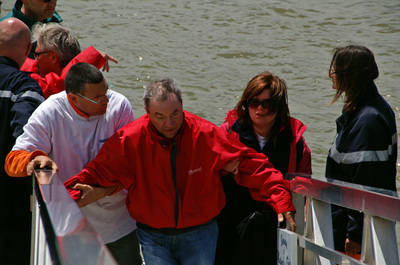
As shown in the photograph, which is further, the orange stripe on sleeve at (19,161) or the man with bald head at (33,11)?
the man with bald head at (33,11)

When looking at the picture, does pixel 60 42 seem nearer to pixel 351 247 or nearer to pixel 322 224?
pixel 322 224

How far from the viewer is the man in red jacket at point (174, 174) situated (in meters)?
2.73

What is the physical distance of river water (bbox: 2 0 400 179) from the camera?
13.1 meters

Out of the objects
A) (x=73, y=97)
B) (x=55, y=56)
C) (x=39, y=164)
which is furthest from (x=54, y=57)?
(x=39, y=164)

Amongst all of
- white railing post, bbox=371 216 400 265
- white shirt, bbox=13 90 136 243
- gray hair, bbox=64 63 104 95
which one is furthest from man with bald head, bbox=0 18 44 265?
white railing post, bbox=371 216 400 265

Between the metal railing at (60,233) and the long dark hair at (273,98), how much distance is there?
1.27 metres

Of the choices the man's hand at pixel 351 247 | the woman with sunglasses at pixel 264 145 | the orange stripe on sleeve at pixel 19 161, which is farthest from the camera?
the woman with sunglasses at pixel 264 145

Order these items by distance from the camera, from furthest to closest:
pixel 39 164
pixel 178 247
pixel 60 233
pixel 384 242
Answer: pixel 178 247 < pixel 39 164 < pixel 384 242 < pixel 60 233

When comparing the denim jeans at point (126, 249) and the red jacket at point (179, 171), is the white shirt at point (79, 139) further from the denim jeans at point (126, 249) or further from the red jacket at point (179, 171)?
the red jacket at point (179, 171)

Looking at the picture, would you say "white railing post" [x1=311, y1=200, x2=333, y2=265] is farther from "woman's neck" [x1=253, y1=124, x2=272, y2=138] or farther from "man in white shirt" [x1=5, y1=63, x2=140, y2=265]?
"man in white shirt" [x1=5, y1=63, x2=140, y2=265]

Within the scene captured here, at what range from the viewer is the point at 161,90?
2.71 metres

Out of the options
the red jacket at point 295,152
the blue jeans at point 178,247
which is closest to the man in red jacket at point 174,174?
the blue jeans at point 178,247

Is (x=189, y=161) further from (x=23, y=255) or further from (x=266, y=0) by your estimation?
Result: (x=266, y=0)

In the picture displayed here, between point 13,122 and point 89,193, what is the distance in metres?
0.58
